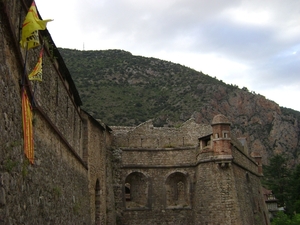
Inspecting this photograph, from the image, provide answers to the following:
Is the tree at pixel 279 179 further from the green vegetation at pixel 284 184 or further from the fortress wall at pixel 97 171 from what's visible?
the fortress wall at pixel 97 171

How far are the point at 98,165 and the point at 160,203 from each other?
5.92 metres

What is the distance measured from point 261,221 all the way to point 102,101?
28933 mm

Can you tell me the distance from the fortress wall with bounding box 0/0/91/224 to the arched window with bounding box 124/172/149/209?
8808 mm

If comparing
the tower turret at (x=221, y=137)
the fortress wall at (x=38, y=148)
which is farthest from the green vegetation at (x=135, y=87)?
the fortress wall at (x=38, y=148)

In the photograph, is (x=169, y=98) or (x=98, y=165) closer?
(x=98, y=165)

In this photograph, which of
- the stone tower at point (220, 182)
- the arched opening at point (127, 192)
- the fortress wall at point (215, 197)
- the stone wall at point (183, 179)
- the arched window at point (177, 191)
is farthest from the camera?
the arched opening at point (127, 192)

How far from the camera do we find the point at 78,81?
5516 cm

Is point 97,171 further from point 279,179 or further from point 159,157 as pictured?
point 279,179

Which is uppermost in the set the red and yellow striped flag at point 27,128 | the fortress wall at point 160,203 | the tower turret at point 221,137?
the tower turret at point 221,137

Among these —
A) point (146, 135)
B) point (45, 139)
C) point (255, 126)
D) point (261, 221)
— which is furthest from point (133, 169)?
point (255, 126)

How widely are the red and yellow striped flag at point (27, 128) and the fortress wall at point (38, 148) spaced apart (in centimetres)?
22

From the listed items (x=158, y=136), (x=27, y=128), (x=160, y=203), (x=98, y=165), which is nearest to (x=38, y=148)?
(x=27, y=128)

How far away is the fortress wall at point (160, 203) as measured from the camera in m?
23.5

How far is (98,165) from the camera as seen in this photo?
19891mm
